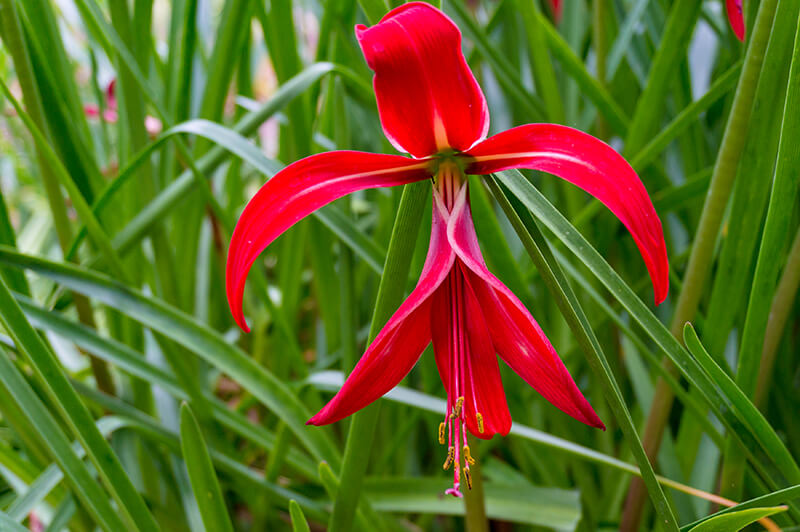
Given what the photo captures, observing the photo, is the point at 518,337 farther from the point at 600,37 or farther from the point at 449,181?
the point at 600,37

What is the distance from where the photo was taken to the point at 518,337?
35 centimetres

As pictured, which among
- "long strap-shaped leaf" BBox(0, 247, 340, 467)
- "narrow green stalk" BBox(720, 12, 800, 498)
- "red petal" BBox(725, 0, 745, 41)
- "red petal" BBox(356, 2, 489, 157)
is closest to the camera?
"red petal" BBox(356, 2, 489, 157)

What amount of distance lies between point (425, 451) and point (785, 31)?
0.72 meters

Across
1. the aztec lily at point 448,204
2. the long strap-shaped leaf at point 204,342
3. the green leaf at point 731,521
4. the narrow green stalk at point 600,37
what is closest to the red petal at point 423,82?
the aztec lily at point 448,204

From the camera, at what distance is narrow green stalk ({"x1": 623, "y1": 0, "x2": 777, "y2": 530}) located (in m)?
0.47

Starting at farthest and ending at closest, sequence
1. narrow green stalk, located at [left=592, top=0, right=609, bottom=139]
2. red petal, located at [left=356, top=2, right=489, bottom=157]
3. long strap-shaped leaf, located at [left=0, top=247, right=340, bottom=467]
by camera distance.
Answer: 1. narrow green stalk, located at [left=592, top=0, right=609, bottom=139]
2. long strap-shaped leaf, located at [left=0, top=247, right=340, bottom=467]
3. red petal, located at [left=356, top=2, right=489, bottom=157]

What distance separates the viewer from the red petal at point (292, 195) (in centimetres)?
32

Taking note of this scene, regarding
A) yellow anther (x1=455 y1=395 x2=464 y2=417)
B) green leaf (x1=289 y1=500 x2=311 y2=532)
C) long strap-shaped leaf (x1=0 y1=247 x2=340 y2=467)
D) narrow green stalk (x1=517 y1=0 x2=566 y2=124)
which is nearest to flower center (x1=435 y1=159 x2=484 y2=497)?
yellow anther (x1=455 y1=395 x2=464 y2=417)

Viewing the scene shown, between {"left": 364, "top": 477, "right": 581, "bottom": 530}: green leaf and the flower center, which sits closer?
the flower center

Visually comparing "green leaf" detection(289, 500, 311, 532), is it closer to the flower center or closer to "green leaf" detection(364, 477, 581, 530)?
the flower center

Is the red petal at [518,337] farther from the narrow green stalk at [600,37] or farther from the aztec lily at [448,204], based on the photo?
the narrow green stalk at [600,37]

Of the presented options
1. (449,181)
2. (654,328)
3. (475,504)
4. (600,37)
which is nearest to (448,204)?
(449,181)

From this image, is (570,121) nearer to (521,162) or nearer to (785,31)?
(785,31)

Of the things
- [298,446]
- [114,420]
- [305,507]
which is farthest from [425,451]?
[114,420]
